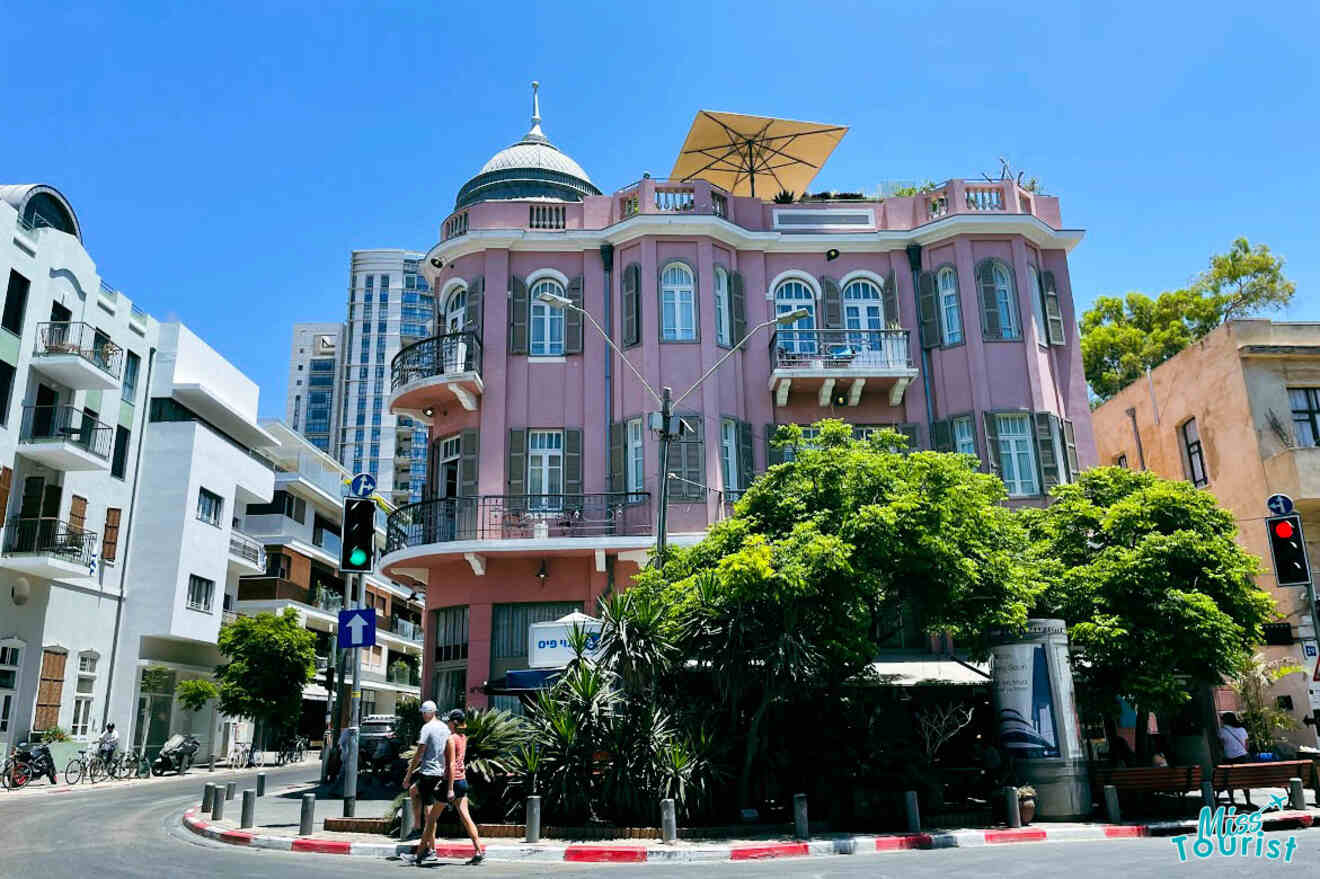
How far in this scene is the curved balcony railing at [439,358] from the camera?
24016 millimetres

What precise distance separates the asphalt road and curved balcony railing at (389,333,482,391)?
12119 mm

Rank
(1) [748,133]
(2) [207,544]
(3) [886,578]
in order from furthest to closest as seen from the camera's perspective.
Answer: (2) [207,544] → (1) [748,133] → (3) [886,578]

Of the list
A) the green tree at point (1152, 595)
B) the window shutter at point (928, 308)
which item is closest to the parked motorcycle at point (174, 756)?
the window shutter at point (928, 308)

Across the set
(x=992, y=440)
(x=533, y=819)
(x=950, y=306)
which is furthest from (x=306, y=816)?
(x=950, y=306)

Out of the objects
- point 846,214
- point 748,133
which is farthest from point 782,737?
point 748,133

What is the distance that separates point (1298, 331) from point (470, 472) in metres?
23.8

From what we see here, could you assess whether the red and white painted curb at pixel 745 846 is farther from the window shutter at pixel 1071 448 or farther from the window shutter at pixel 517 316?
the window shutter at pixel 517 316

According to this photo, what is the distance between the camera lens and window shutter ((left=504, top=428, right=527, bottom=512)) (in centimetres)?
2309

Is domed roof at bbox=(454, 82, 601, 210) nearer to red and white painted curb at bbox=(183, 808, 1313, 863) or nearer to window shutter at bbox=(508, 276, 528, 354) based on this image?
window shutter at bbox=(508, 276, 528, 354)

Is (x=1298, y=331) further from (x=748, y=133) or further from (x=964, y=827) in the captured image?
(x=964, y=827)

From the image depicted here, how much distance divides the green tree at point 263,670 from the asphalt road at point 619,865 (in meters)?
19.8

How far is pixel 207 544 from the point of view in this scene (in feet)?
123

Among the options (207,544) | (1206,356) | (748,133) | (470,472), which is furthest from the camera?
(207,544)

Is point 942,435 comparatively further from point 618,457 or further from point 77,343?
point 77,343
